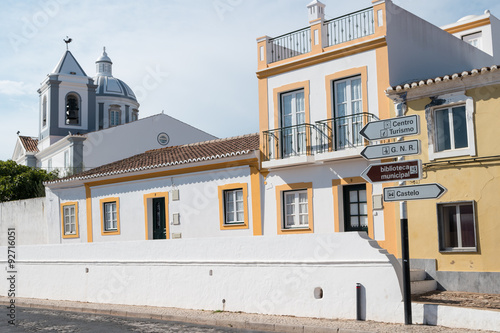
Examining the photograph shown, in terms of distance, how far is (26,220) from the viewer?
25234 millimetres

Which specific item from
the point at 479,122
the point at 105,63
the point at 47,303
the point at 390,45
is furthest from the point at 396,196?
the point at 105,63

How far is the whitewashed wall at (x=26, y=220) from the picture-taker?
24.4 meters

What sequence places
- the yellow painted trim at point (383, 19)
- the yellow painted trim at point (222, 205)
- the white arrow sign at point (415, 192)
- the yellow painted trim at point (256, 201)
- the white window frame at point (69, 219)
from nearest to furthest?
1. the white arrow sign at point (415, 192)
2. the yellow painted trim at point (383, 19)
3. the yellow painted trim at point (256, 201)
4. the yellow painted trim at point (222, 205)
5. the white window frame at point (69, 219)

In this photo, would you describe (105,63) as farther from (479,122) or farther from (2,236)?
(479,122)

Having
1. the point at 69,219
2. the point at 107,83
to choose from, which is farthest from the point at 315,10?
the point at 107,83

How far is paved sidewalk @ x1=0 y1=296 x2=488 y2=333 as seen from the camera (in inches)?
399

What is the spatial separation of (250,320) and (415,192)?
4141 mm

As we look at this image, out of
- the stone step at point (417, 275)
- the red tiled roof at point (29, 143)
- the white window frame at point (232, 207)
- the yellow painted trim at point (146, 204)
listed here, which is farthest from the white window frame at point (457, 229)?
the red tiled roof at point (29, 143)

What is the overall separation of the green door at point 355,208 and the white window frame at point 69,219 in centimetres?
1147

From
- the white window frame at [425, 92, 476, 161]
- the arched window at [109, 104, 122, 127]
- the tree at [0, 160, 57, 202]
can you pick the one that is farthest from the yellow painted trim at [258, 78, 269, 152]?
the arched window at [109, 104, 122, 127]

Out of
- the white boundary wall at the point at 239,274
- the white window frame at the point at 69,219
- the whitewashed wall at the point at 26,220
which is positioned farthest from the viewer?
the whitewashed wall at the point at 26,220

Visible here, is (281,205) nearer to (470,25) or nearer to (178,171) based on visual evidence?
(178,171)

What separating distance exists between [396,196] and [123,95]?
147 feet

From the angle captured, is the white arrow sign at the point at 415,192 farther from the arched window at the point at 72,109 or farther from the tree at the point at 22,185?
the arched window at the point at 72,109
